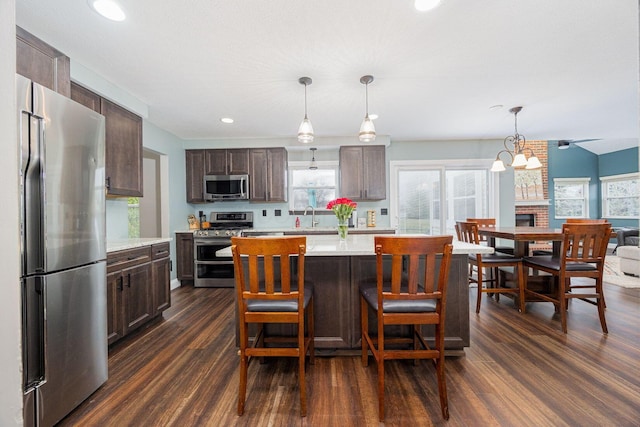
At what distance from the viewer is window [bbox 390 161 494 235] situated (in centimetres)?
487

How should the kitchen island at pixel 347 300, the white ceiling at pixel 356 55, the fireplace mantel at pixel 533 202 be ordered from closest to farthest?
the white ceiling at pixel 356 55 → the kitchen island at pixel 347 300 → the fireplace mantel at pixel 533 202

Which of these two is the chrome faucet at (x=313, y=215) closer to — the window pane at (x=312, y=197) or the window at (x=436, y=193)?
the window pane at (x=312, y=197)

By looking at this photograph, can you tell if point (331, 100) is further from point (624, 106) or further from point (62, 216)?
point (624, 106)

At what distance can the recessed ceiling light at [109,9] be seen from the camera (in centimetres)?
162

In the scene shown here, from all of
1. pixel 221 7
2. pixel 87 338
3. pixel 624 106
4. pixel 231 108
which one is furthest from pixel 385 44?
pixel 624 106

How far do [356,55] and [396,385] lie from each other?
2440mm

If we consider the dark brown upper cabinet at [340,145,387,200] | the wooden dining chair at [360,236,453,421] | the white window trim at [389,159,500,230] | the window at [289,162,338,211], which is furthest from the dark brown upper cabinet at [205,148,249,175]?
the wooden dining chair at [360,236,453,421]

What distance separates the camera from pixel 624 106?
335cm

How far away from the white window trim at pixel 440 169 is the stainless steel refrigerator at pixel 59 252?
408 centimetres

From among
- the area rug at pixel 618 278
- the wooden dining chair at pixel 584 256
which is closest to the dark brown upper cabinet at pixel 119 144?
the wooden dining chair at pixel 584 256

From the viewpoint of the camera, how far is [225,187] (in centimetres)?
446

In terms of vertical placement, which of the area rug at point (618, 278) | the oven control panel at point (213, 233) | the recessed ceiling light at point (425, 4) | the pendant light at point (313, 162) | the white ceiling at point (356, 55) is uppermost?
the white ceiling at point (356, 55)

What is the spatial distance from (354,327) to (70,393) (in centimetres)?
175

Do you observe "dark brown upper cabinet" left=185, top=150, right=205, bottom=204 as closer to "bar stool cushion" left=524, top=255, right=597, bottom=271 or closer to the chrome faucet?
the chrome faucet
